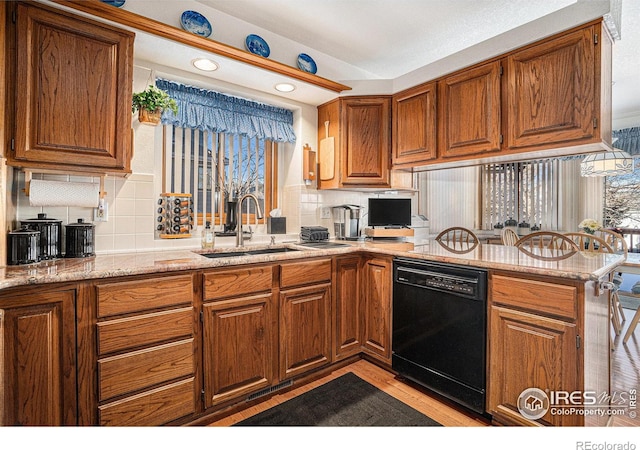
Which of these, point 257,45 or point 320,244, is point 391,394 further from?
point 257,45

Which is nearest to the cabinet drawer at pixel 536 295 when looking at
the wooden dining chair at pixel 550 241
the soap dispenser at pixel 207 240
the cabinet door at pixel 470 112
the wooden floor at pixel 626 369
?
the wooden dining chair at pixel 550 241

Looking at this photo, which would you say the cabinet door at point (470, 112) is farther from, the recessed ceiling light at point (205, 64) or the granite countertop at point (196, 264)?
the recessed ceiling light at point (205, 64)

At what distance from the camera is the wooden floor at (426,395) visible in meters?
1.94

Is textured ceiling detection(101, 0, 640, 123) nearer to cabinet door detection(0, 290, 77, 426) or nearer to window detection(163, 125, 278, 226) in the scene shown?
window detection(163, 125, 278, 226)

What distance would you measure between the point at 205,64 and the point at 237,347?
1965 mm

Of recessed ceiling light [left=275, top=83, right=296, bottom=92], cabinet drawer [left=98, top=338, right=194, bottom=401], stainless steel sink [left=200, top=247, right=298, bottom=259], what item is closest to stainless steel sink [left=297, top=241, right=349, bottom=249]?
stainless steel sink [left=200, top=247, right=298, bottom=259]

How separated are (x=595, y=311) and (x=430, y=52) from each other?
8.38ft

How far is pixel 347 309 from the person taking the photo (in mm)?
2600

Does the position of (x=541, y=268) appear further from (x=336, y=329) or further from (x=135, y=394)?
(x=135, y=394)

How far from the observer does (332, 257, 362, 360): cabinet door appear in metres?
2.53

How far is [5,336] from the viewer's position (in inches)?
53.9

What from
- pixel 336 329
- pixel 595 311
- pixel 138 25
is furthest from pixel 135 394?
pixel 595 311

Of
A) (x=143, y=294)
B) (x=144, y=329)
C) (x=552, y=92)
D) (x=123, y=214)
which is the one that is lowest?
(x=144, y=329)

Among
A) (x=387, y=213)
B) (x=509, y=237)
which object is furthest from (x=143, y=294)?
(x=509, y=237)
